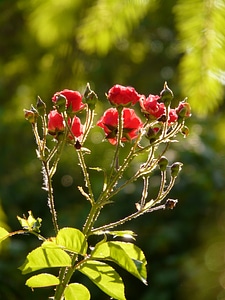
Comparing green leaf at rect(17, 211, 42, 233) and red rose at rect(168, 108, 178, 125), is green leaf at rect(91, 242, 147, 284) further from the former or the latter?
red rose at rect(168, 108, 178, 125)

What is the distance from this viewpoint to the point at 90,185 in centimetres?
98

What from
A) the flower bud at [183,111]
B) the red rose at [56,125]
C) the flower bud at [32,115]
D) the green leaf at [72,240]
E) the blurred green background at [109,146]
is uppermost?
the flower bud at [32,115]

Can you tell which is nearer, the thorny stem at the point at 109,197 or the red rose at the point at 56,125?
the thorny stem at the point at 109,197

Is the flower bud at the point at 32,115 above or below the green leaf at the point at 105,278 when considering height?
above

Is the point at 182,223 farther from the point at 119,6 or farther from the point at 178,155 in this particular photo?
the point at 119,6

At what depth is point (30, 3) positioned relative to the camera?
80.6 inches

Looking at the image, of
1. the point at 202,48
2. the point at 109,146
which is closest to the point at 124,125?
the point at 202,48

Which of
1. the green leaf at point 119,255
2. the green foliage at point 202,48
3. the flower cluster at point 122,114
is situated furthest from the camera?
the green foliage at point 202,48

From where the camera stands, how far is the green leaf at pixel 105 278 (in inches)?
36.0

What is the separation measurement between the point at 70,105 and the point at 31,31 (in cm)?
277

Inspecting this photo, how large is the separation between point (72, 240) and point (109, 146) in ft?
7.52

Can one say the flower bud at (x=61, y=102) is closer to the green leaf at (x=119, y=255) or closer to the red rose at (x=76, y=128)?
the red rose at (x=76, y=128)

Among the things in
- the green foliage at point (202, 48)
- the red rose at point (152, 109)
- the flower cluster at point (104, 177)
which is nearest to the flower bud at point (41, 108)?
the flower cluster at point (104, 177)

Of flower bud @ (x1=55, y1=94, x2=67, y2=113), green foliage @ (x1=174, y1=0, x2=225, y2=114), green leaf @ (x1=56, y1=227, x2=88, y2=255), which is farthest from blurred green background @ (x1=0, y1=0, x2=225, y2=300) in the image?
green leaf @ (x1=56, y1=227, x2=88, y2=255)
